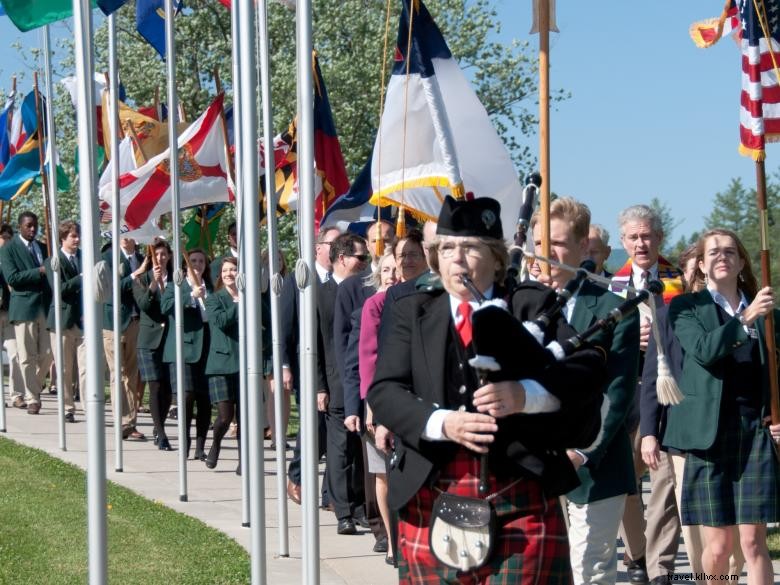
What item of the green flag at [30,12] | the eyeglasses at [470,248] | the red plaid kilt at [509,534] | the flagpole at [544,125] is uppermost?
the green flag at [30,12]

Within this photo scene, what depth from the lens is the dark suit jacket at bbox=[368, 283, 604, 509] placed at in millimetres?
4367

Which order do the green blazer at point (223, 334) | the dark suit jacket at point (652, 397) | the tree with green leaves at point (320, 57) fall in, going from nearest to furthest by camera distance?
1. the dark suit jacket at point (652, 397)
2. the green blazer at point (223, 334)
3. the tree with green leaves at point (320, 57)

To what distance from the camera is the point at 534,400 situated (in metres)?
4.26

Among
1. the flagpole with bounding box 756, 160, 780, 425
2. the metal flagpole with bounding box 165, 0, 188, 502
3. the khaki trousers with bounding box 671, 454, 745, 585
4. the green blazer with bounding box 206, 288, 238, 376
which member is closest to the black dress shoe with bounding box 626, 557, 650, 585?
the khaki trousers with bounding box 671, 454, 745, 585

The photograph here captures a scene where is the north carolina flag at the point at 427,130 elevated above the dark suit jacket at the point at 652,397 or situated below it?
above

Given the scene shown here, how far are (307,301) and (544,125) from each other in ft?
5.18

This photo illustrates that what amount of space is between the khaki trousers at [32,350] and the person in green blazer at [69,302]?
0.61ft

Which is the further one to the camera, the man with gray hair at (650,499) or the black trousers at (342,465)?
the black trousers at (342,465)

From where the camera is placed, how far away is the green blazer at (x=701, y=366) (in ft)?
21.6

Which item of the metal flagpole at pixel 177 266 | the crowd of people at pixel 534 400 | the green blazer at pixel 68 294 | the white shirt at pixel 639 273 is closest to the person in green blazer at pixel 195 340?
the crowd of people at pixel 534 400

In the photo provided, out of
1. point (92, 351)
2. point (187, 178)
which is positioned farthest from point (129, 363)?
point (92, 351)

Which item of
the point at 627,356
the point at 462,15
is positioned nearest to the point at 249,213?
the point at 627,356

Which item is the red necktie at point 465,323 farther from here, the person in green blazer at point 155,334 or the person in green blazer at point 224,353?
the person in green blazer at point 155,334

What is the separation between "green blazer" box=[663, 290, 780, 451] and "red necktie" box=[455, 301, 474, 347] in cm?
240
